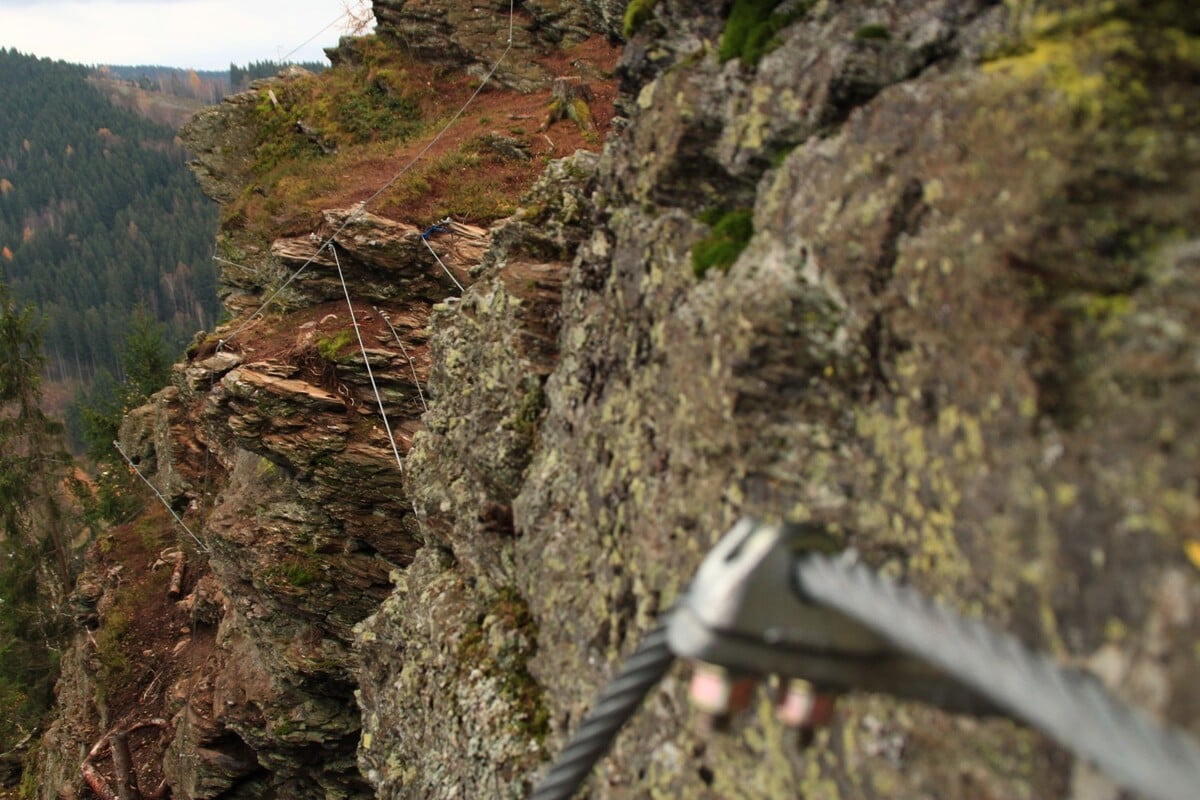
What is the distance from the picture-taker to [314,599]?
48.4 ft

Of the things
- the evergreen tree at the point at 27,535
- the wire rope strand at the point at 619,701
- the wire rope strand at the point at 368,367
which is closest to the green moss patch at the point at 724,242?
the wire rope strand at the point at 619,701

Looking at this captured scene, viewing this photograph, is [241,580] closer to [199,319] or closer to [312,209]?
[312,209]

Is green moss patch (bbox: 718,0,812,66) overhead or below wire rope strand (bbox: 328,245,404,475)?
overhead

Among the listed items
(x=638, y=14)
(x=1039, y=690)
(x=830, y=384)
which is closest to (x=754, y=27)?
(x=638, y=14)

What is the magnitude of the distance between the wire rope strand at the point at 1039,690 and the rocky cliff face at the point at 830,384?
0.52 m

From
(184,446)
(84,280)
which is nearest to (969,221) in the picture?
(184,446)

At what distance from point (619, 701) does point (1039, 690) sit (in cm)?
117

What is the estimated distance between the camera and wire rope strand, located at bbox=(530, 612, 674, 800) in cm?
240

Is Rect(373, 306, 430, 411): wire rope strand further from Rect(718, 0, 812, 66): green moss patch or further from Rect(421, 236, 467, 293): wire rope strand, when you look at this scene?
Rect(718, 0, 812, 66): green moss patch

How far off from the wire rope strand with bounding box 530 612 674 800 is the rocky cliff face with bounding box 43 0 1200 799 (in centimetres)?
93

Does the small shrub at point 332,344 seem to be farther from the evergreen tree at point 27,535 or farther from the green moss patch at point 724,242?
the evergreen tree at point 27,535

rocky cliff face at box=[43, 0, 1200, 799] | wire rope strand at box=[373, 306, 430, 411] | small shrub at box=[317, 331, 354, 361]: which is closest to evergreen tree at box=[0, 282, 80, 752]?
small shrub at box=[317, 331, 354, 361]

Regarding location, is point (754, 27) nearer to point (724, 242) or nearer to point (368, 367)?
point (724, 242)

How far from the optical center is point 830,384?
3.37m
